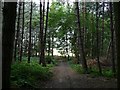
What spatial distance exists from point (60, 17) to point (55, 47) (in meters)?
24.1

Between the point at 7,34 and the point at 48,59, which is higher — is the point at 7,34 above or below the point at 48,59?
above

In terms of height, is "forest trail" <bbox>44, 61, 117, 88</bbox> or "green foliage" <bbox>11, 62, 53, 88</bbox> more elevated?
"green foliage" <bbox>11, 62, 53, 88</bbox>

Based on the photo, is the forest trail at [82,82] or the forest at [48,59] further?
the forest trail at [82,82]

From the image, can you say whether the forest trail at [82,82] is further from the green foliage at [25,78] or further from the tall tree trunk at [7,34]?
the tall tree trunk at [7,34]

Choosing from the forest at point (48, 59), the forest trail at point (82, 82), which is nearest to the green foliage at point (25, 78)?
the forest at point (48, 59)

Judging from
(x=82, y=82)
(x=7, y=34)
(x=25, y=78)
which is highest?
(x=7, y=34)

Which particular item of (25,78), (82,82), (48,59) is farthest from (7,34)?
(48,59)

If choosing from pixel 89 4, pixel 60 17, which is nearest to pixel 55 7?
pixel 60 17

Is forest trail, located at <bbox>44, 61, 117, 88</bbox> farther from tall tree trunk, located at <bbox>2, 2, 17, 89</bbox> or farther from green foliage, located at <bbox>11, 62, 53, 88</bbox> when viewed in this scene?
tall tree trunk, located at <bbox>2, 2, 17, 89</bbox>

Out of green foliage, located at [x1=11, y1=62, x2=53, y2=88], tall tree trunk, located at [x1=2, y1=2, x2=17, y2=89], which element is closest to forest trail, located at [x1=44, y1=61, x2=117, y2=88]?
green foliage, located at [x1=11, y1=62, x2=53, y2=88]

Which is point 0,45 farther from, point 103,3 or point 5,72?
point 103,3

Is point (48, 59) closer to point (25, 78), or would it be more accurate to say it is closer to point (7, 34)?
point (25, 78)

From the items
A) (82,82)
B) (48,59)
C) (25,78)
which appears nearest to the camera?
(25,78)

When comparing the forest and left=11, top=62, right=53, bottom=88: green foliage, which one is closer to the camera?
the forest
